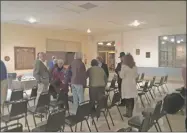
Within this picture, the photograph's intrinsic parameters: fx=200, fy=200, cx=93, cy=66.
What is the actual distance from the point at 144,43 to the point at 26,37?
4.60 feet

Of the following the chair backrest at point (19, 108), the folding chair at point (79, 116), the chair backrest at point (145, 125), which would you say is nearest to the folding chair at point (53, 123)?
the folding chair at point (79, 116)

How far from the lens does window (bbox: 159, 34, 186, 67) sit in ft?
6.06

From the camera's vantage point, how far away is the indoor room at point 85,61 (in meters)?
1.86

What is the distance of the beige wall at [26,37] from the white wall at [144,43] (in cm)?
56

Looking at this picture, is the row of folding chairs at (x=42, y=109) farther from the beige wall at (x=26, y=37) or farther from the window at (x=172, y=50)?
the window at (x=172, y=50)

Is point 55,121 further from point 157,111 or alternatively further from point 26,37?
point 157,111

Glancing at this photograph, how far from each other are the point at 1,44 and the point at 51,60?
1.06 meters

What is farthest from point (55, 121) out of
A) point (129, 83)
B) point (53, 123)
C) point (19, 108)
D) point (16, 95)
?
point (129, 83)

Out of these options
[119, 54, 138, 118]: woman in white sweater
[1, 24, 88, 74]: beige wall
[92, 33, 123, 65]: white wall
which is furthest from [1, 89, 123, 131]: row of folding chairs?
[92, 33, 123, 65]: white wall

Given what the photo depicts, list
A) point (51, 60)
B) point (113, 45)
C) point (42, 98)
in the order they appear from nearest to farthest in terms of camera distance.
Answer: point (113, 45), point (51, 60), point (42, 98)

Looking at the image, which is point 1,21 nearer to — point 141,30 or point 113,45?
point 113,45

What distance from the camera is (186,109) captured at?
1.81 meters

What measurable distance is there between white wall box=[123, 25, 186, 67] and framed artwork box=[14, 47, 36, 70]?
114 centimetres

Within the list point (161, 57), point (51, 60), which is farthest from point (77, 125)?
point (161, 57)
